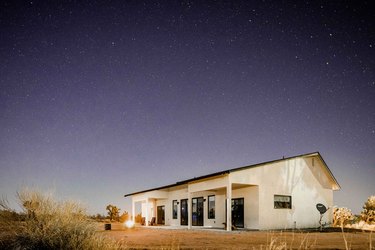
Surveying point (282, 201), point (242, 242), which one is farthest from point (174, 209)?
point (242, 242)

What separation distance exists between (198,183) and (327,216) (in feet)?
28.8

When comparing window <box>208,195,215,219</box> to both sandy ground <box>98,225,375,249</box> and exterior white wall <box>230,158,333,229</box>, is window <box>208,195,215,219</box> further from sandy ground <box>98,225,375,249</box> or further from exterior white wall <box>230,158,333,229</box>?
sandy ground <box>98,225,375,249</box>

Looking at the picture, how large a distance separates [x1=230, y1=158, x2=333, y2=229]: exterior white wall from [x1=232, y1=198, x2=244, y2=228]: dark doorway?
1.92 metres

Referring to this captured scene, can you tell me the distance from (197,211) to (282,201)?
7.84 meters

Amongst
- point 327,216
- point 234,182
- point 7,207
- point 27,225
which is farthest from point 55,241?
point 327,216

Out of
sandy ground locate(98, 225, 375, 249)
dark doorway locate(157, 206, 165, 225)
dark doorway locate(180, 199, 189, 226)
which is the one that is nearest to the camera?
sandy ground locate(98, 225, 375, 249)

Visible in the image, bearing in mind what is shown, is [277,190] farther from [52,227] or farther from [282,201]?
[52,227]

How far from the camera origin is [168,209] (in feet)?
104

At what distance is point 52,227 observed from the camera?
10.2 m

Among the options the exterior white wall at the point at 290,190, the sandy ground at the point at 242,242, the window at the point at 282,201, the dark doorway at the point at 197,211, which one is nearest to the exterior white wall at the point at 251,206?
the exterior white wall at the point at 290,190

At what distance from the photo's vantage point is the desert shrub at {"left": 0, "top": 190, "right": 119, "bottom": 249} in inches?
358

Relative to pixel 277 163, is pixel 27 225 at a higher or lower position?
lower

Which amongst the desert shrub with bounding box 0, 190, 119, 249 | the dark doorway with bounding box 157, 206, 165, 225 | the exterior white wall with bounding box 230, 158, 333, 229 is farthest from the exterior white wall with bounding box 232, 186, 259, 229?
the dark doorway with bounding box 157, 206, 165, 225

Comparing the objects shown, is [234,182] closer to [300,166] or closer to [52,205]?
[300,166]
